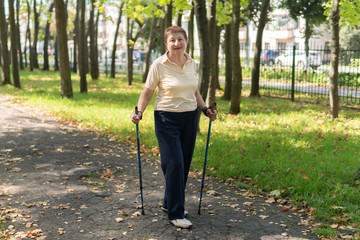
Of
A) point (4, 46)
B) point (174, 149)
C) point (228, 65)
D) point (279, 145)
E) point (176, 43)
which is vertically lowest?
point (279, 145)

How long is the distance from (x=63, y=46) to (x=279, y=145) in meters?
9.86

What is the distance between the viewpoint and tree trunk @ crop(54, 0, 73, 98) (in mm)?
15445

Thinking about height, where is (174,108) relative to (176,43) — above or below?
below

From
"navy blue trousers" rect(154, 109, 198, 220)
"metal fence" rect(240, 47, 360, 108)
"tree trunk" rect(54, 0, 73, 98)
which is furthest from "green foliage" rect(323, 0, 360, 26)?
"tree trunk" rect(54, 0, 73, 98)

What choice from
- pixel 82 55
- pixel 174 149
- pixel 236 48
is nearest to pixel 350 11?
pixel 236 48

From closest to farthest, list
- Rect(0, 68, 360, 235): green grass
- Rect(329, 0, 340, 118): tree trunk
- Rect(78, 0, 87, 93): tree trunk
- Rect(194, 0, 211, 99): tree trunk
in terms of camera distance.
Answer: Rect(0, 68, 360, 235): green grass
Rect(194, 0, 211, 99): tree trunk
Rect(329, 0, 340, 118): tree trunk
Rect(78, 0, 87, 93): tree trunk

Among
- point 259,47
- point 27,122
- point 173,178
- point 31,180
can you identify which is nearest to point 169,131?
point 173,178

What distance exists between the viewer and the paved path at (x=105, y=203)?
4.72m

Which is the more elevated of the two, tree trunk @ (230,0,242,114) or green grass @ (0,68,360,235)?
tree trunk @ (230,0,242,114)

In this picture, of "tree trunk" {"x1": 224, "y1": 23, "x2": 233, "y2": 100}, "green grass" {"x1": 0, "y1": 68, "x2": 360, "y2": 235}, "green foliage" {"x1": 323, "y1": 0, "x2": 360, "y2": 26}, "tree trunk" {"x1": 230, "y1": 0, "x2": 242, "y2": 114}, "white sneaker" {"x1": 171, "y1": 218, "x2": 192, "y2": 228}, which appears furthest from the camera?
"tree trunk" {"x1": 224, "y1": 23, "x2": 233, "y2": 100}

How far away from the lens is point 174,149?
473 cm

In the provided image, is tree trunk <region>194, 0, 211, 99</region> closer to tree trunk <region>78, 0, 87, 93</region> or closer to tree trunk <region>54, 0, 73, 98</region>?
tree trunk <region>54, 0, 73, 98</region>

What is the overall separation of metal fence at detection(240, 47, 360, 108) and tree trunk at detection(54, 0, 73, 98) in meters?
7.81

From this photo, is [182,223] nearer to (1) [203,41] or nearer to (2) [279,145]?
(2) [279,145]
